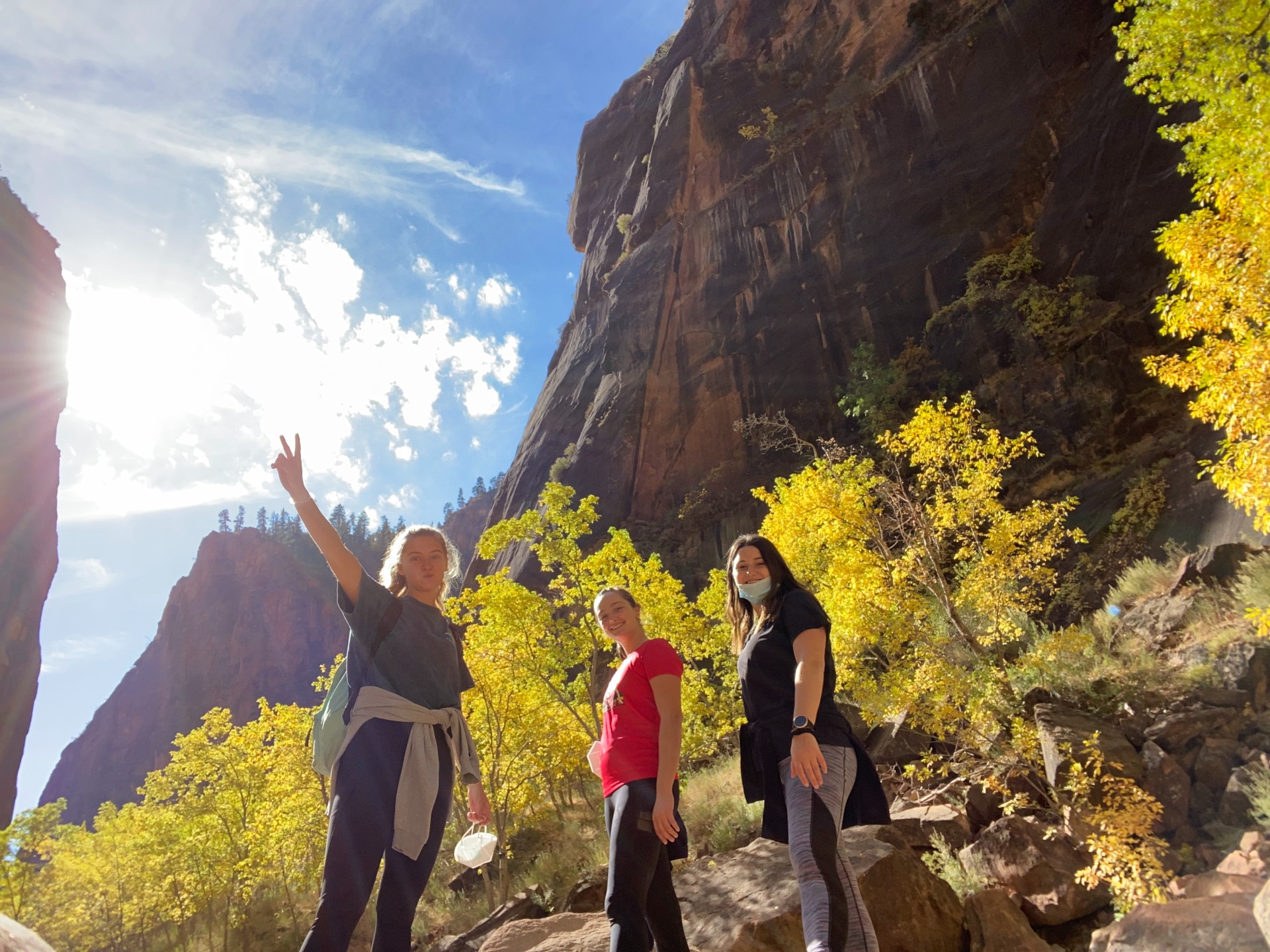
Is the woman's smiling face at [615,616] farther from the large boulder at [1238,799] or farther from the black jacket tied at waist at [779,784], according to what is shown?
the large boulder at [1238,799]

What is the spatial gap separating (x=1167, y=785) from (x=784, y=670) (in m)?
5.24

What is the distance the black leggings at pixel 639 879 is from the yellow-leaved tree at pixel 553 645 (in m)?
5.81

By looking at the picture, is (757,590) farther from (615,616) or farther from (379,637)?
(379,637)

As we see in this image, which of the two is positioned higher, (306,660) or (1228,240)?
(306,660)

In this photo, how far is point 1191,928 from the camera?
322cm

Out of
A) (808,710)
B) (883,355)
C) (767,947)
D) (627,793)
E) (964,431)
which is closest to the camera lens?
(808,710)

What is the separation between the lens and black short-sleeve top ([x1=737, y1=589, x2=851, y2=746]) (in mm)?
2900

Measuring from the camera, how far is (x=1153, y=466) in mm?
15039

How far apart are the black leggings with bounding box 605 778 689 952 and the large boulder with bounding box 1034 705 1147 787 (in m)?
4.67

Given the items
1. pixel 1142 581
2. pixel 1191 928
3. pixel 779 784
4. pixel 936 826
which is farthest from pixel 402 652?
pixel 1142 581

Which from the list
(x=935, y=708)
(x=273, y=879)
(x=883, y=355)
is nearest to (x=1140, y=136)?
(x=883, y=355)

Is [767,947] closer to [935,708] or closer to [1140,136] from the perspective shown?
[935,708]

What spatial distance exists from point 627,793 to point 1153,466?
17.2 m

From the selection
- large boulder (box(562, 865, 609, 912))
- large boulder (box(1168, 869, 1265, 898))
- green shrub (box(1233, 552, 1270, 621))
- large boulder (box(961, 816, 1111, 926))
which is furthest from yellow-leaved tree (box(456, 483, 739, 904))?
green shrub (box(1233, 552, 1270, 621))
